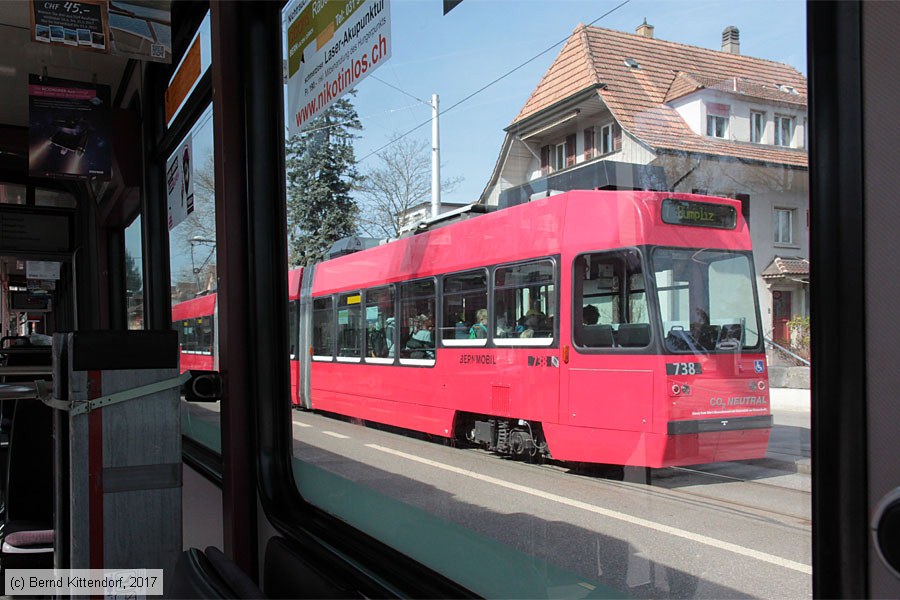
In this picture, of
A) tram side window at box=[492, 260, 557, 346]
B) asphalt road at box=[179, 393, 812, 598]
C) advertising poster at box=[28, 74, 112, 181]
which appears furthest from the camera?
advertising poster at box=[28, 74, 112, 181]

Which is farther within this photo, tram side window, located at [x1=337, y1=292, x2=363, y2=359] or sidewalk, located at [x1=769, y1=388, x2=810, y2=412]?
tram side window, located at [x1=337, y1=292, x2=363, y2=359]

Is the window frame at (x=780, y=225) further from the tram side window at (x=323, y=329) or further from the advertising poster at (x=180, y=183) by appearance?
the advertising poster at (x=180, y=183)

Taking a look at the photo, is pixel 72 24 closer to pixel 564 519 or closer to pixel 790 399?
pixel 564 519

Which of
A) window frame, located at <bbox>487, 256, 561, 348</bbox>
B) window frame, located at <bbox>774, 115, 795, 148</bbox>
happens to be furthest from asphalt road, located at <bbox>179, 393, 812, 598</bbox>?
window frame, located at <bbox>487, 256, 561, 348</bbox>

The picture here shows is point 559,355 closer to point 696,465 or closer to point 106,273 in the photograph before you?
point 696,465

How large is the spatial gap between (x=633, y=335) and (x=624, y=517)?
1.46 m

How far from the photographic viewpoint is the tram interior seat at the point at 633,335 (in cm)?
325

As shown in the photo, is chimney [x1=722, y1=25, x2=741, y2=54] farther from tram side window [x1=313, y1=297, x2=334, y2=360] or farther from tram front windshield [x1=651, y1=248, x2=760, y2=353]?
tram side window [x1=313, y1=297, x2=334, y2=360]

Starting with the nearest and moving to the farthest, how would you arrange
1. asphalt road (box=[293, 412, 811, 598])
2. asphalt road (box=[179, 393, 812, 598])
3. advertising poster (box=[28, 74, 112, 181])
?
asphalt road (box=[179, 393, 812, 598]) → asphalt road (box=[293, 412, 811, 598]) → advertising poster (box=[28, 74, 112, 181])

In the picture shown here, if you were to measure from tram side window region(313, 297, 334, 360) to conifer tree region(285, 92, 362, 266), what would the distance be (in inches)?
20.7

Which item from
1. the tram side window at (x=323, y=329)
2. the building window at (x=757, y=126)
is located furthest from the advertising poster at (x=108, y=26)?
the building window at (x=757, y=126)

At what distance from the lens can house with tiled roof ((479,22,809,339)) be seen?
1.12m

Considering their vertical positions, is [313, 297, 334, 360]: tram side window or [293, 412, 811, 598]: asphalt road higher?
[313, 297, 334, 360]: tram side window

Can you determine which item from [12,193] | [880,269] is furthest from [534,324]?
[12,193]
